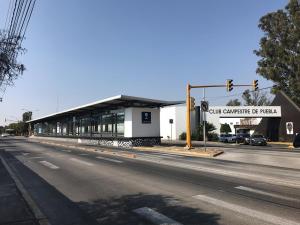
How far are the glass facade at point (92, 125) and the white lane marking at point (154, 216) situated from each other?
106ft

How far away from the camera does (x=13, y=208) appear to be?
9195mm

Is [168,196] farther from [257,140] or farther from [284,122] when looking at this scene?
[284,122]

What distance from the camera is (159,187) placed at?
11.9 metres

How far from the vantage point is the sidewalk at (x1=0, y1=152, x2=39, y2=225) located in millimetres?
7974

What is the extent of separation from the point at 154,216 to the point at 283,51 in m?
57.6

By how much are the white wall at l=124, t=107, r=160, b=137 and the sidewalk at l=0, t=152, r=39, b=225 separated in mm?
26641

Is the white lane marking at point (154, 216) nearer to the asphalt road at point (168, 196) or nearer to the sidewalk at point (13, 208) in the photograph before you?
the asphalt road at point (168, 196)

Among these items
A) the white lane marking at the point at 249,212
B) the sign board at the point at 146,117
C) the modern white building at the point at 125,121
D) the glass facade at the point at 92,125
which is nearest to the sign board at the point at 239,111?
the modern white building at the point at 125,121

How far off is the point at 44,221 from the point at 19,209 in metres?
Answer: 1.53

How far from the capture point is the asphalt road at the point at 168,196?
8.03m

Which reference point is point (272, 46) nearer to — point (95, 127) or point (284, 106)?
point (284, 106)

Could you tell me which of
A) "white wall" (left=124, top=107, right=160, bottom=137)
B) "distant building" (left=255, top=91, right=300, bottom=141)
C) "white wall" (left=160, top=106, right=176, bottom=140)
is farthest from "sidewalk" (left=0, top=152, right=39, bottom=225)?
"white wall" (left=160, top=106, right=176, bottom=140)

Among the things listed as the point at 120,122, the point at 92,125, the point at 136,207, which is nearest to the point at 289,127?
the point at 120,122

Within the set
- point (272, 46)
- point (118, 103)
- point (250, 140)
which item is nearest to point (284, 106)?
point (250, 140)
